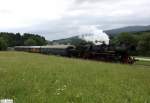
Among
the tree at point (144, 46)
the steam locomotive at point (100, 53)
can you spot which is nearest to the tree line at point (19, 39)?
the tree at point (144, 46)

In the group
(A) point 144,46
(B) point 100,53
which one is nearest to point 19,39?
(A) point 144,46

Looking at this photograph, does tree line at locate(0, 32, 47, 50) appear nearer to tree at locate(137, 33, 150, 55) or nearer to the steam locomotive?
tree at locate(137, 33, 150, 55)

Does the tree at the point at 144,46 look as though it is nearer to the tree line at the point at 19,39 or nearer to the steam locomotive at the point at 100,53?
the steam locomotive at the point at 100,53

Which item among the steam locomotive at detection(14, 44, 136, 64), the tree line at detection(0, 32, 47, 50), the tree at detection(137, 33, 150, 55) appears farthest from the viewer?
the tree line at detection(0, 32, 47, 50)

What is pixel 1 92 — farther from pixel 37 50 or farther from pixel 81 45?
pixel 37 50

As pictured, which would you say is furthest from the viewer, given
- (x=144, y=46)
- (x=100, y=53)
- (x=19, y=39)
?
(x=19, y=39)

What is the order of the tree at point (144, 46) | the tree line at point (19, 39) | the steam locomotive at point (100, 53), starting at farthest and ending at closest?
the tree line at point (19, 39) < the tree at point (144, 46) < the steam locomotive at point (100, 53)

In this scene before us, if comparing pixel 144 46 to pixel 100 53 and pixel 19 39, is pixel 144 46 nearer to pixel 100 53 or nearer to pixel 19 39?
pixel 100 53

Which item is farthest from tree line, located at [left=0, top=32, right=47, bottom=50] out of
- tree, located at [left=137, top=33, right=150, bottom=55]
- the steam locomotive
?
the steam locomotive

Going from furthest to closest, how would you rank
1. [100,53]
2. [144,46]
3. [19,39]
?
[19,39]
[144,46]
[100,53]

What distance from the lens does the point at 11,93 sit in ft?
33.9

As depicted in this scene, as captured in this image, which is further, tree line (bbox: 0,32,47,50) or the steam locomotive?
tree line (bbox: 0,32,47,50)

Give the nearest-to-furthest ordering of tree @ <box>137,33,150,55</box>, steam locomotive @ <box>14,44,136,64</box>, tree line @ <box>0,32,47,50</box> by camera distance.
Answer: steam locomotive @ <box>14,44,136,64</box>, tree @ <box>137,33,150,55</box>, tree line @ <box>0,32,47,50</box>

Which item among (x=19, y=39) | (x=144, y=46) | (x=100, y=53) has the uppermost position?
(x=19, y=39)
